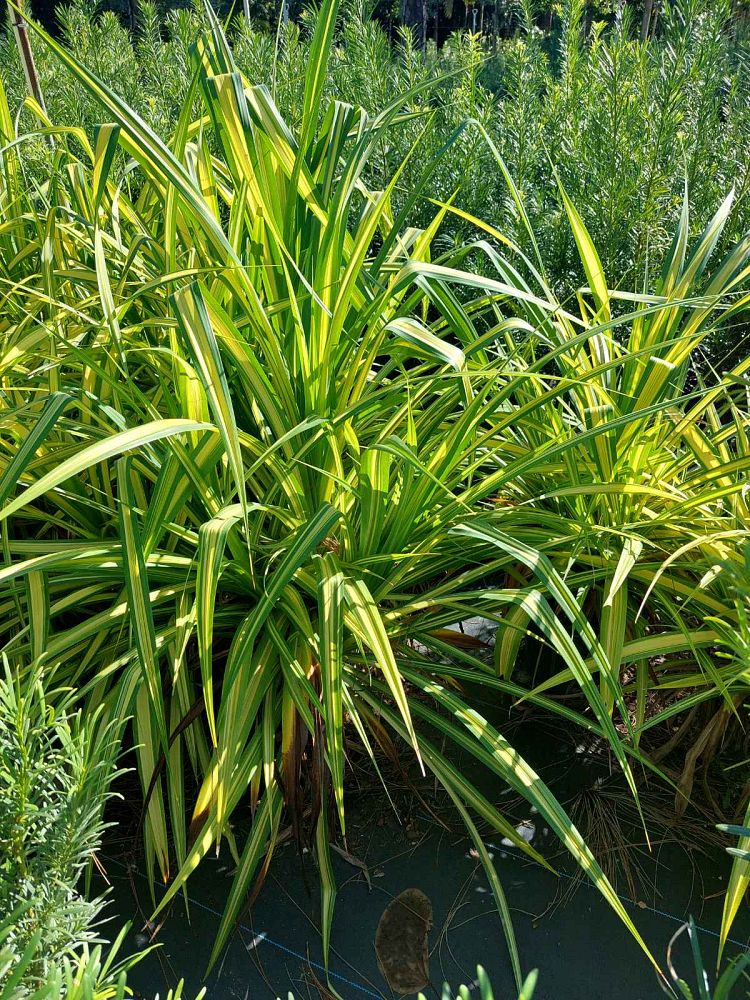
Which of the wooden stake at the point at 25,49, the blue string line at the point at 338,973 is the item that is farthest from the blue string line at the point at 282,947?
the wooden stake at the point at 25,49

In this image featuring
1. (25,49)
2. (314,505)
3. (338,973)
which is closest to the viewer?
(338,973)

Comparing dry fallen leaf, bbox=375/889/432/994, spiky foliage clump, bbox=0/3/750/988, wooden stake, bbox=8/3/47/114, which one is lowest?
dry fallen leaf, bbox=375/889/432/994

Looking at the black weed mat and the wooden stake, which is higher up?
the wooden stake

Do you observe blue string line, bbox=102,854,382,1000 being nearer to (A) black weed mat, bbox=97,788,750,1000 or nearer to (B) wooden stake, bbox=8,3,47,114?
(A) black weed mat, bbox=97,788,750,1000

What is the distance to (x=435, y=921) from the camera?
117 centimetres

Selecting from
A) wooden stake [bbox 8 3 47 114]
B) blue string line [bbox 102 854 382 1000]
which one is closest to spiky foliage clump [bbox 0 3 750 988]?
blue string line [bbox 102 854 382 1000]

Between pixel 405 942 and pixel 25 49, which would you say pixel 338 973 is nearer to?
pixel 405 942

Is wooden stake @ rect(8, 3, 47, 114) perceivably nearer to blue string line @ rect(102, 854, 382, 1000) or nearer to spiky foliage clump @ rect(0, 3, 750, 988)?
spiky foliage clump @ rect(0, 3, 750, 988)

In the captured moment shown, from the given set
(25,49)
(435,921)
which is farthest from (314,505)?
(25,49)

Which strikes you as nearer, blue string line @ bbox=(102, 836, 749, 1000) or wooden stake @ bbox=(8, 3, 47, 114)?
blue string line @ bbox=(102, 836, 749, 1000)

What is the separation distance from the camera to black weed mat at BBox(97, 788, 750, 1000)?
1.10m

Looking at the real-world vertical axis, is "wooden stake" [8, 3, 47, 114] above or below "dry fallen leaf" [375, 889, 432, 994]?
above

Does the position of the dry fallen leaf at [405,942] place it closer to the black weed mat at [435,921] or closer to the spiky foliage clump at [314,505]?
the black weed mat at [435,921]

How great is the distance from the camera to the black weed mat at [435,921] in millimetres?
1102
